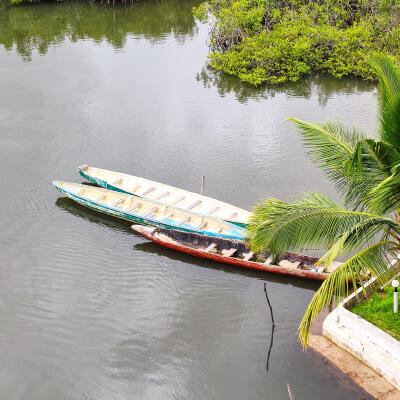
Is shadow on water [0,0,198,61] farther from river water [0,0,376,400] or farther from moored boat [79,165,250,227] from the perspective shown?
moored boat [79,165,250,227]

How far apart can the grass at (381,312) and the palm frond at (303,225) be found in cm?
335

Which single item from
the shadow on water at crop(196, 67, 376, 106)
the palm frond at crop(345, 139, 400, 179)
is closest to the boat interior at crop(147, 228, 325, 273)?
the palm frond at crop(345, 139, 400, 179)

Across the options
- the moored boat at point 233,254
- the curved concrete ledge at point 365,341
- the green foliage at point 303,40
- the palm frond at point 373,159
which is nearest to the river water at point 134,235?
the moored boat at point 233,254

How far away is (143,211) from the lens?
17469 millimetres

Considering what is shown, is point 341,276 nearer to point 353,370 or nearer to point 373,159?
point 373,159

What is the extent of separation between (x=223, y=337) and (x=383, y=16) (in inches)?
783

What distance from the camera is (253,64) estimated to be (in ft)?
86.7

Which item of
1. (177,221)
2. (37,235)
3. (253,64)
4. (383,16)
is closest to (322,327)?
(177,221)

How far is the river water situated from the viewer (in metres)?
12.8

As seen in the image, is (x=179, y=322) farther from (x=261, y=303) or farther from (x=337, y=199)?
(x=337, y=199)

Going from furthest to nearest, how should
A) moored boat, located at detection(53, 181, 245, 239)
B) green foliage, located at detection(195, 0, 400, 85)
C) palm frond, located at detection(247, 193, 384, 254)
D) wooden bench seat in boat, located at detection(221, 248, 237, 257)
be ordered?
green foliage, located at detection(195, 0, 400, 85) < moored boat, located at detection(53, 181, 245, 239) < wooden bench seat in boat, located at detection(221, 248, 237, 257) < palm frond, located at detection(247, 193, 384, 254)

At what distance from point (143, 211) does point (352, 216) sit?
9.05 meters

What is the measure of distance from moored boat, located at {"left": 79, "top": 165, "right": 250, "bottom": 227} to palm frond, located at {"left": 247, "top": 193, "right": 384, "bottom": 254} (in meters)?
6.62

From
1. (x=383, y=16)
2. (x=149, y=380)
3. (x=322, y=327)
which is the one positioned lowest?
(x=149, y=380)
